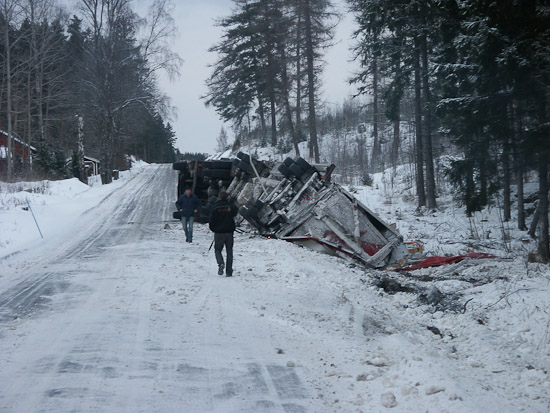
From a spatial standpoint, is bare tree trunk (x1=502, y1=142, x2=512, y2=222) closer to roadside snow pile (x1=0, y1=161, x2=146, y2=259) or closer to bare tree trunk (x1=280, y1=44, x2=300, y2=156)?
roadside snow pile (x1=0, y1=161, x2=146, y2=259)

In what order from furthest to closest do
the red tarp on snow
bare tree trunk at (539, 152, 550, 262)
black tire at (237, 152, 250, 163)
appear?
black tire at (237, 152, 250, 163) → bare tree trunk at (539, 152, 550, 262) → the red tarp on snow

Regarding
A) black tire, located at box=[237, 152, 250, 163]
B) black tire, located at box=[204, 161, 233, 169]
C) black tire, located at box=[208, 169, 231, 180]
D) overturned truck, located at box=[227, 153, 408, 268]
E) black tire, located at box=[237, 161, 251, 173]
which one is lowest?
overturned truck, located at box=[227, 153, 408, 268]

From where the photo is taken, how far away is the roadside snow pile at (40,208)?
51.6 ft

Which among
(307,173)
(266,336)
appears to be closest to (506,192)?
(307,173)

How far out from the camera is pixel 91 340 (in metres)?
6.17

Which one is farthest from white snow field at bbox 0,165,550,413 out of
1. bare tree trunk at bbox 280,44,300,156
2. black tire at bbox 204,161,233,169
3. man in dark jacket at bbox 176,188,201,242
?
bare tree trunk at bbox 280,44,300,156

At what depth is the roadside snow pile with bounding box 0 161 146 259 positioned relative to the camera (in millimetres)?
15727

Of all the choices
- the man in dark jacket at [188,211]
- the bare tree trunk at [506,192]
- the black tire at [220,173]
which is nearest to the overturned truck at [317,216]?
the man in dark jacket at [188,211]

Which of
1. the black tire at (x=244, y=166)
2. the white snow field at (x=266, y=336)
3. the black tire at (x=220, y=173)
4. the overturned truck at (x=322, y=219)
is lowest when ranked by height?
the white snow field at (x=266, y=336)

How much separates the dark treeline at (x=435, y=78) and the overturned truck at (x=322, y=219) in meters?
3.75

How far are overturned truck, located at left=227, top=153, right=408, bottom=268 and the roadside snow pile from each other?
684 cm

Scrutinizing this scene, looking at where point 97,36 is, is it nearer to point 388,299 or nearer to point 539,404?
point 388,299

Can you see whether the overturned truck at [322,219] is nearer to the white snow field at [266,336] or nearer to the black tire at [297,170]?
the black tire at [297,170]

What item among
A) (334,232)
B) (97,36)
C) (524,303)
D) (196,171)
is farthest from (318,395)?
(97,36)
